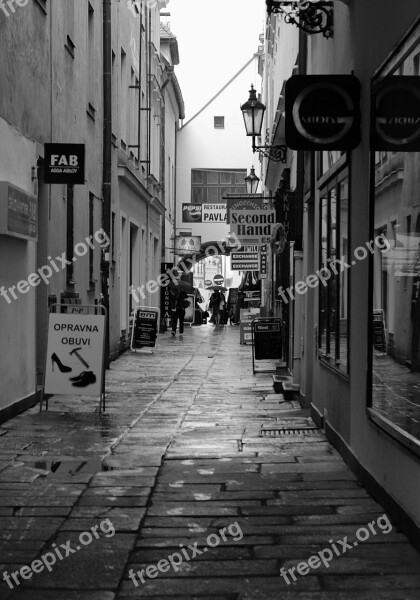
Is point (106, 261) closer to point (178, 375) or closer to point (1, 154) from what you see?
point (178, 375)

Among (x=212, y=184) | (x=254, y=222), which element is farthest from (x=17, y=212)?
(x=212, y=184)

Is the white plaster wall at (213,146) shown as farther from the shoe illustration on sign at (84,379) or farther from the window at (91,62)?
the shoe illustration on sign at (84,379)

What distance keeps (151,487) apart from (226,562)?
1.93 meters

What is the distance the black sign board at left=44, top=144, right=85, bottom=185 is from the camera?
11844mm

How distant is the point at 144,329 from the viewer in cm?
2205

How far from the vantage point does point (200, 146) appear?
159 ft

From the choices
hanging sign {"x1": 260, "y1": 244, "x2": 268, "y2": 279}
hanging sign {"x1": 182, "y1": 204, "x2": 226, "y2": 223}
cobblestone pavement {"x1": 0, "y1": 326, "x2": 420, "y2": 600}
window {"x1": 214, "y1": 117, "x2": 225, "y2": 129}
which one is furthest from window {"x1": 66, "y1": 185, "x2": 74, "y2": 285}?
window {"x1": 214, "y1": 117, "x2": 225, "y2": 129}

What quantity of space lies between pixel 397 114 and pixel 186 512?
281cm

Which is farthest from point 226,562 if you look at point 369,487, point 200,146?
point 200,146

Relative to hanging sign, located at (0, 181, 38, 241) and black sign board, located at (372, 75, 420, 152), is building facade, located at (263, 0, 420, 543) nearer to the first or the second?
black sign board, located at (372, 75, 420, 152)

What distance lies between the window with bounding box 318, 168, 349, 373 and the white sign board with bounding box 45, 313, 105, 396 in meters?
2.56

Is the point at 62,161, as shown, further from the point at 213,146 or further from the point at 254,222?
the point at 213,146

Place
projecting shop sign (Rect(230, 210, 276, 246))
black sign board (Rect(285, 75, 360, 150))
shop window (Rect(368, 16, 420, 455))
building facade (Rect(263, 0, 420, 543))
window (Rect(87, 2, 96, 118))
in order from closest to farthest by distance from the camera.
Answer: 1. shop window (Rect(368, 16, 420, 455))
2. building facade (Rect(263, 0, 420, 543))
3. black sign board (Rect(285, 75, 360, 150))
4. window (Rect(87, 2, 96, 118))
5. projecting shop sign (Rect(230, 210, 276, 246))

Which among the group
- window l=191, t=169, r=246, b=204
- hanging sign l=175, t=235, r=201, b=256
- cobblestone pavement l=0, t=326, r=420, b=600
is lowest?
cobblestone pavement l=0, t=326, r=420, b=600
